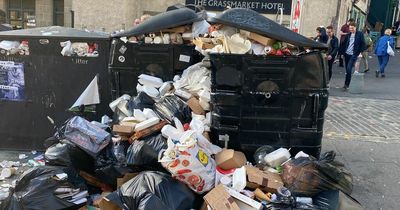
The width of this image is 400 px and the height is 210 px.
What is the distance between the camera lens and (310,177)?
10.3 ft

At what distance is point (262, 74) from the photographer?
359 centimetres

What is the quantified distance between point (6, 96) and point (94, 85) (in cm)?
104

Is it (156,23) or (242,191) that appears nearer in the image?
(242,191)

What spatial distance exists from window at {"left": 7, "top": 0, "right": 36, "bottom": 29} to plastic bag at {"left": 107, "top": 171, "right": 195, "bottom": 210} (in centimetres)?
1578

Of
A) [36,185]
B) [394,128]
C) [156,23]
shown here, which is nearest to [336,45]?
[394,128]

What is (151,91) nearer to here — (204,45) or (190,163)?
(204,45)

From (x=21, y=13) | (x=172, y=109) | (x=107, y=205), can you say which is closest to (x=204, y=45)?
(x=172, y=109)

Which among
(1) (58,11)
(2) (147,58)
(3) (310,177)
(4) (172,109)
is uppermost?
(1) (58,11)

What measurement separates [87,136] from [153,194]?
1.05 metres

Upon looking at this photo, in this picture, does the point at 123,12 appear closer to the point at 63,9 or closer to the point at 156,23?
the point at 63,9

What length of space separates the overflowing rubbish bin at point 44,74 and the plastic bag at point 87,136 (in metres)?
1.13

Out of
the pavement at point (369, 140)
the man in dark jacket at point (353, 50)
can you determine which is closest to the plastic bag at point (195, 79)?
the pavement at point (369, 140)

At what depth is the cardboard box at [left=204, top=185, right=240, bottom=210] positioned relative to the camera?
285 centimetres

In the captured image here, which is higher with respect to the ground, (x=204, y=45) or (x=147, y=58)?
(x=204, y=45)
